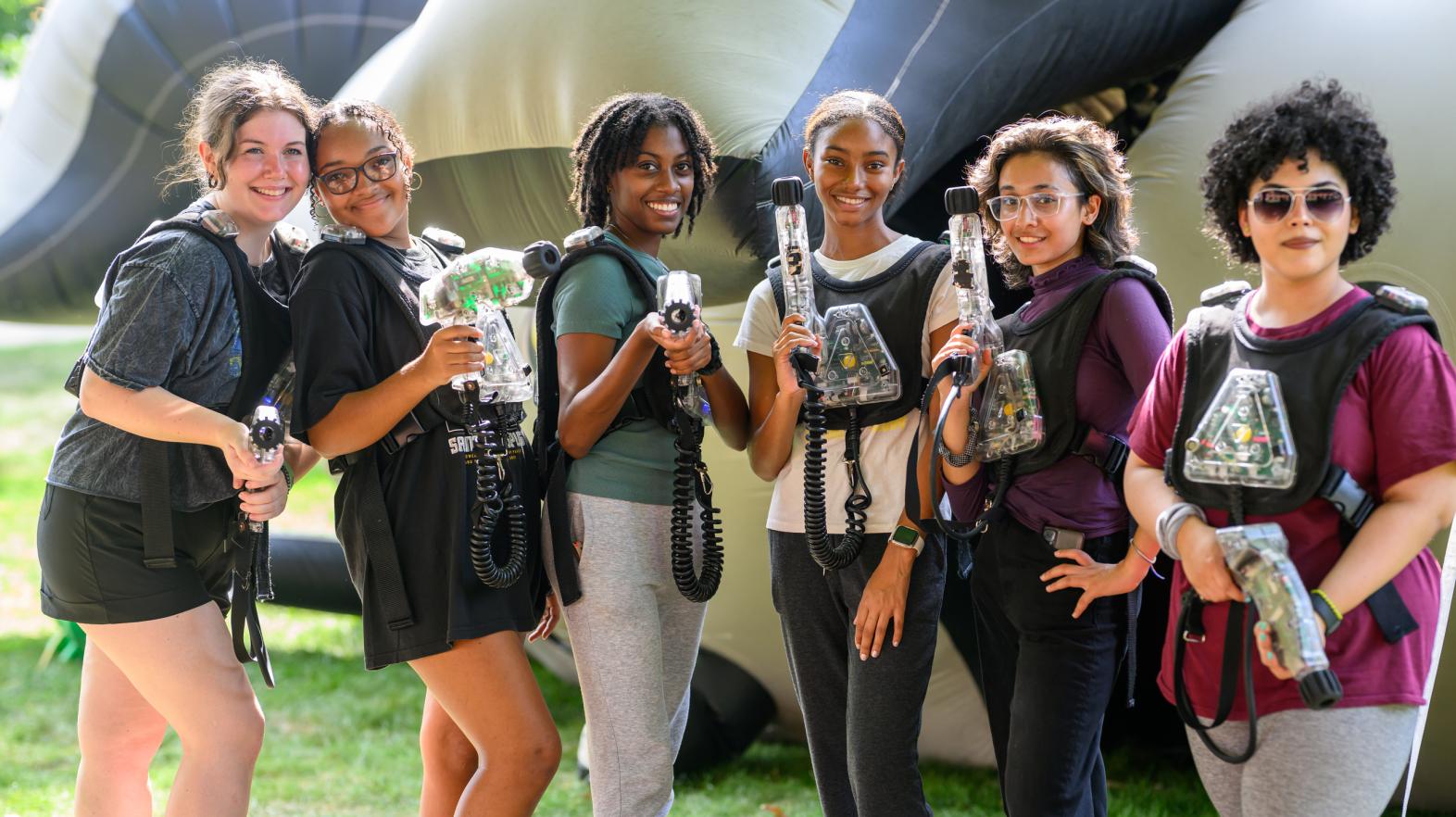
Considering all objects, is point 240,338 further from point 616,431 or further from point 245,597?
point 616,431

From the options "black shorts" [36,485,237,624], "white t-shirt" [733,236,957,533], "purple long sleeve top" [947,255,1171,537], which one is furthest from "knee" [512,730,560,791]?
"purple long sleeve top" [947,255,1171,537]

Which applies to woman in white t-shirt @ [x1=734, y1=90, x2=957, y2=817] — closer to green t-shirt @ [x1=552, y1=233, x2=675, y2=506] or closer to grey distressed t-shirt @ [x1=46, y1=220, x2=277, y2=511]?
green t-shirt @ [x1=552, y1=233, x2=675, y2=506]

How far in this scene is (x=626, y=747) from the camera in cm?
237

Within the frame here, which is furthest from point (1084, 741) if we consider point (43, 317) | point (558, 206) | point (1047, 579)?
point (43, 317)

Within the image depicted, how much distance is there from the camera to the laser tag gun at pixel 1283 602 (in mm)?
1687

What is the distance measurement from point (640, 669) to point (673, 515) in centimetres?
28

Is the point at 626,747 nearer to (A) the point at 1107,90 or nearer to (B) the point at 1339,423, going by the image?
(B) the point at 1339,423

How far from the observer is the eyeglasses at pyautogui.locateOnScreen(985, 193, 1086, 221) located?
7.43 feet

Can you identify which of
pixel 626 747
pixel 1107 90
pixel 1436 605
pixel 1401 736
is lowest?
pixel 626 747

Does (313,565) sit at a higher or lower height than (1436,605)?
lower

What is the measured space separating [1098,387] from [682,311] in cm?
71

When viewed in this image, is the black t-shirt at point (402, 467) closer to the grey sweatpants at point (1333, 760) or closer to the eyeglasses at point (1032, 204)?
the eyeglasses at point (1032, 204)

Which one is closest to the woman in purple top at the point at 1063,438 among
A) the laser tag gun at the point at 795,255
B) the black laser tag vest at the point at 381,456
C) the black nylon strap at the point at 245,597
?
the laser tag gun at the point at 795,255

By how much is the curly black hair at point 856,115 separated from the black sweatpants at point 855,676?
0.71 m
